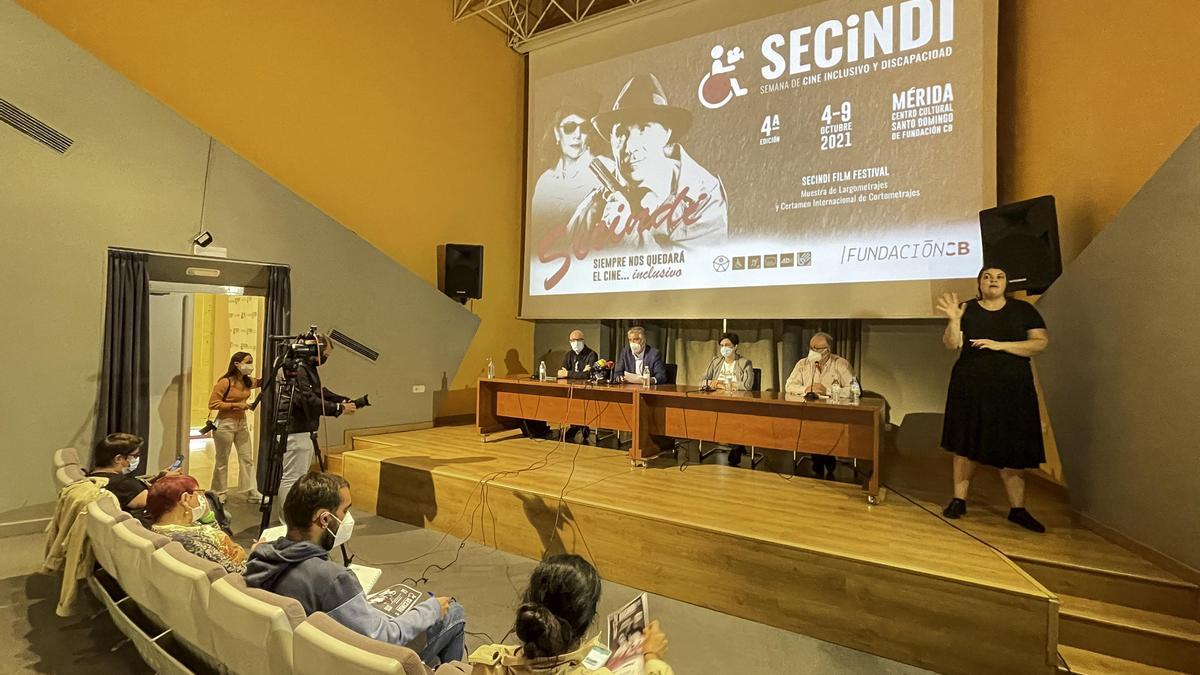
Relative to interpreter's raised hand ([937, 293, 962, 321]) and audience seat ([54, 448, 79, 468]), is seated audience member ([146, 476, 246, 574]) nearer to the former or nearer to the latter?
audience seat ([54, 448, 79, 468])

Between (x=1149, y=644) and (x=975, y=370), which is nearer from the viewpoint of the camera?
(x=1149, y=644)

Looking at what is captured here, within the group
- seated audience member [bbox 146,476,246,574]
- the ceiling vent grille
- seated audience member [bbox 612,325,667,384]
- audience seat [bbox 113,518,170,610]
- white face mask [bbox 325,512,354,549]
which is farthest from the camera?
seated audience member [bbox 612,325,667,384]

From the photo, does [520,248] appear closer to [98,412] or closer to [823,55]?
[823,55]

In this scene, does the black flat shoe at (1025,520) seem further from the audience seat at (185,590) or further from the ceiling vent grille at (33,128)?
the ceiling vent grille at (33,128)

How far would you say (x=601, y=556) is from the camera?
11.0ft

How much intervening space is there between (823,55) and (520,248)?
419 centimetres

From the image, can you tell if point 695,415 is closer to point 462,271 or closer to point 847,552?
point 847,552

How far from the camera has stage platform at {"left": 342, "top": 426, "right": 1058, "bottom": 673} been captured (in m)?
2.36

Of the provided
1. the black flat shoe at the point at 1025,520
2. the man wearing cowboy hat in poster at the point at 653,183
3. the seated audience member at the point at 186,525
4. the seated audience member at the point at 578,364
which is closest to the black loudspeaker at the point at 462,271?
the man wearing cowboy hat in poster at the point at 653,183

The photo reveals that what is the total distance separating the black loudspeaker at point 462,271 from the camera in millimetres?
6395

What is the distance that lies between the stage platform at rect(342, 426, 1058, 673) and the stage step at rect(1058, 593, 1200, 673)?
293 mm

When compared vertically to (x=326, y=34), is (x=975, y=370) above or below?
below

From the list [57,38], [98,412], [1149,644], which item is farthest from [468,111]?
[1149,644]

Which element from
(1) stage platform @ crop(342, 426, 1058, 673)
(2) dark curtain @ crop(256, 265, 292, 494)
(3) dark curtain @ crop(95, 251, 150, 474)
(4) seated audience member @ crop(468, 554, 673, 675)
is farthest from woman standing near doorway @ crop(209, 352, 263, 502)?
(4) seated audience member @ crop(468, 554, 673, 675)
